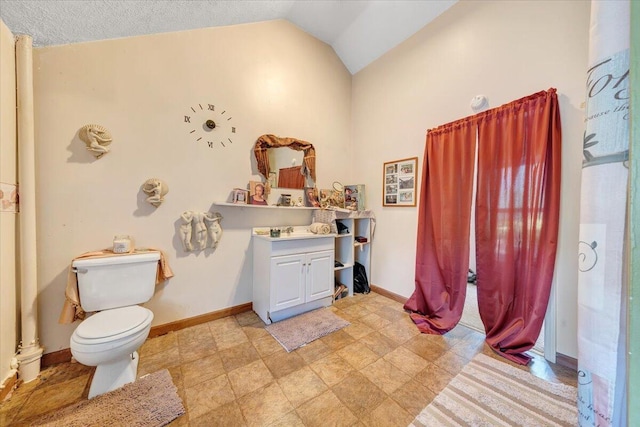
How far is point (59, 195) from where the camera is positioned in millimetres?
1657

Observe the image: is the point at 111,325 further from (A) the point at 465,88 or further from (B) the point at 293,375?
(A) the point at 465,88

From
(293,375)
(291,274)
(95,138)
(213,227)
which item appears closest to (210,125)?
(95,138)

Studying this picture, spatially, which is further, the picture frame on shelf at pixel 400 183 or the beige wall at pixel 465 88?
the picture frame on shelf at pixel 400 183

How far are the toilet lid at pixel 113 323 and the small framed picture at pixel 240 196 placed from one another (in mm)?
1170

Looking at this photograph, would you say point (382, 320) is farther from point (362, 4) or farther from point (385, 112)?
point (362, 4)

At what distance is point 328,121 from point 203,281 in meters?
2.46

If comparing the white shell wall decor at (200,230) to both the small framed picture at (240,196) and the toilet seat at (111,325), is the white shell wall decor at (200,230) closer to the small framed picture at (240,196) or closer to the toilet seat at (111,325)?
the small framed picture at (240,196)

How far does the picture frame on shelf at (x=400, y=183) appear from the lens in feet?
8.44

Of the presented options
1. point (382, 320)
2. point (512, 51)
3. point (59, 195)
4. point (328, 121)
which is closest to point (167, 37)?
point (59, 195)

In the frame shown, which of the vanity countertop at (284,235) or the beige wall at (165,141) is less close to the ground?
the beige wall at (165,141)

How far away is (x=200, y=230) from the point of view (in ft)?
6.99

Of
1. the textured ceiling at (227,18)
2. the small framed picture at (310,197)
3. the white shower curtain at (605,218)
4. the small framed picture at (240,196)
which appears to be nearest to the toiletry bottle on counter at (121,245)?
the small framed picture at (240,196)

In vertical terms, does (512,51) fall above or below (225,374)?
above

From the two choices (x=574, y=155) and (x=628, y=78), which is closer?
(x=628, y=78)
